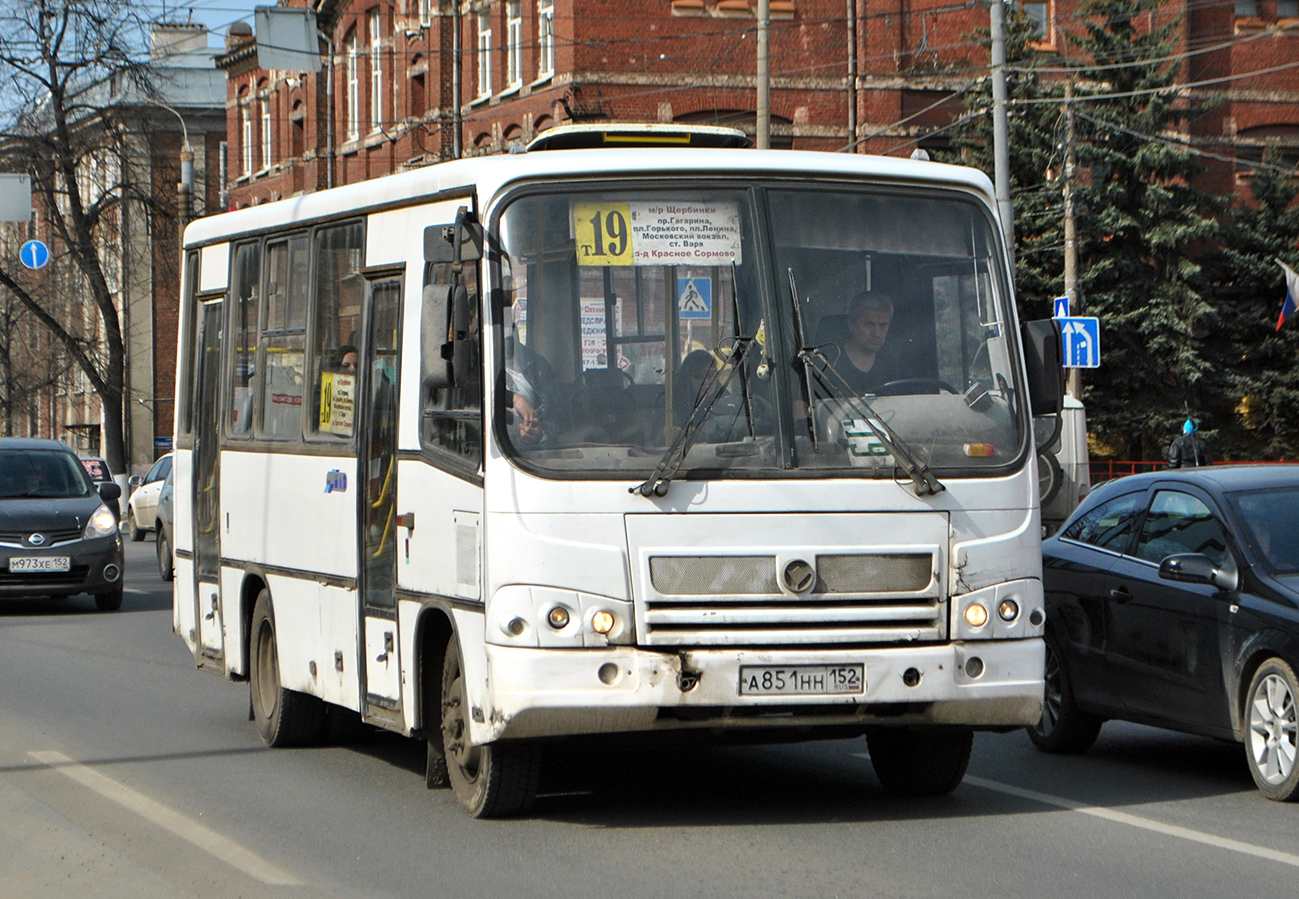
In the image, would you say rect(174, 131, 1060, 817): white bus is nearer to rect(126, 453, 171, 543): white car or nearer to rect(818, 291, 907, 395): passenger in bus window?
rect(818, 291, 907, 395): passenger in bus window

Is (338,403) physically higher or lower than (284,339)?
lower

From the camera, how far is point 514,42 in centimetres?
4441

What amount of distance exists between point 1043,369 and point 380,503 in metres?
2.99

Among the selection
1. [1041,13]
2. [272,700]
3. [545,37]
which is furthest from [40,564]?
[1041,13]

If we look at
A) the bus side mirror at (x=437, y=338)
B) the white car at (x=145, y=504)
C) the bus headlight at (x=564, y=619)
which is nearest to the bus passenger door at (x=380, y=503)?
the bus side mirror at (x=437, y=338)

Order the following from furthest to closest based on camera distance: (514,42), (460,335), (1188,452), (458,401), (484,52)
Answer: (484,52), (514,42), (1188,452), (458,401), (460,335)

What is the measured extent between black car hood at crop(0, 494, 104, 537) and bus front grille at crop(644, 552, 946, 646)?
14.1 m

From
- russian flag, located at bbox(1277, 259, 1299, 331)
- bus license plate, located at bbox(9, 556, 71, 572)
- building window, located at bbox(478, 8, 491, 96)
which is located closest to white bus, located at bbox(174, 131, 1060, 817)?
bus license plate, located at bbox(9, 556, 71, 572)

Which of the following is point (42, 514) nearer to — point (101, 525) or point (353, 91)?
point (101, 525)

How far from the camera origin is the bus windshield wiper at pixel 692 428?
7355mm

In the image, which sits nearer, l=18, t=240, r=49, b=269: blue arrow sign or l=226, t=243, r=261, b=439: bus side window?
l=226, t=243, r=261, b=439: bus side window

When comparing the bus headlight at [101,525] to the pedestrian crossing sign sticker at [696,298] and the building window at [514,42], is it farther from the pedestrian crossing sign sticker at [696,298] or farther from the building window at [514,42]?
the building window at [514,42]

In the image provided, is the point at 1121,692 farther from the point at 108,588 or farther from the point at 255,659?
the point at 108,588

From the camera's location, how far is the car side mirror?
878cm
